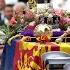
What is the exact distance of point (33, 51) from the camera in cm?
480

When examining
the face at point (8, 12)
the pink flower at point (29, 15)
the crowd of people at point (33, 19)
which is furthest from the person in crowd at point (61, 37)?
the face at point (8, 12)

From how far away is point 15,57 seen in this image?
17.4ft

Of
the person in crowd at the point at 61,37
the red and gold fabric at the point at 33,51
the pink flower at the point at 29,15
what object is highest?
the pink flower at the point at 29,15

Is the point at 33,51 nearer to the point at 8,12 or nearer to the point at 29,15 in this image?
the point at 29,15

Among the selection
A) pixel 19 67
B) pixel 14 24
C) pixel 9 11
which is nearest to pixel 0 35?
pixel 14 24

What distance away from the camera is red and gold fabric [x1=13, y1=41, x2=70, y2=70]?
4707 mm

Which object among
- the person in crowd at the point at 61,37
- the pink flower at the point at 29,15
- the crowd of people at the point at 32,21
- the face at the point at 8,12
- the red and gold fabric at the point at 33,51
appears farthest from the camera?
the face at the point at 8,12

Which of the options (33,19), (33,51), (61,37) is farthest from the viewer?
(33,19)

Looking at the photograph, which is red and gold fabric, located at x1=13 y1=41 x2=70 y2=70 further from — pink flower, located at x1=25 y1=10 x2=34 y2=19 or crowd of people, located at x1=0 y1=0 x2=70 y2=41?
pink flower, located at x1=25 y1=10 x2=34 y2=19

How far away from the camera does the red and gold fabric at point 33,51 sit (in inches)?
185

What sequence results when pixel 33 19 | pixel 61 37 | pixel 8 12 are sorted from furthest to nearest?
1. pixel 8 12
2. pixel 33 19
3. pixel 61 37

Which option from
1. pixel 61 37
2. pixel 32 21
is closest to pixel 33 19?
pixel 32 21

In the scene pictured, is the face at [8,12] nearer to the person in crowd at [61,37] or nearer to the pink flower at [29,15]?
the pink flower at [29,15]

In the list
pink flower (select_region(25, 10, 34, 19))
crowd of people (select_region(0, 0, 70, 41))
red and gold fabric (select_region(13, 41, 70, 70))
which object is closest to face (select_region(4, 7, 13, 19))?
crowd of people (select_region(0, 0, 70, 41))
